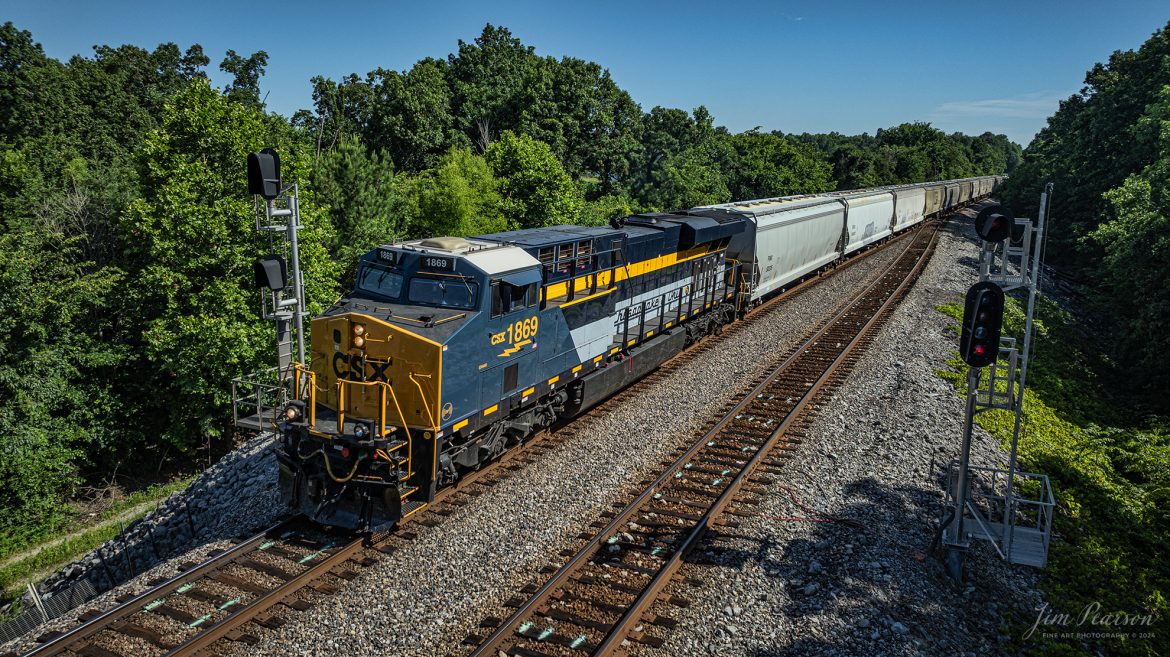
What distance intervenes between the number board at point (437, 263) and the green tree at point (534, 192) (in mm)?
20290

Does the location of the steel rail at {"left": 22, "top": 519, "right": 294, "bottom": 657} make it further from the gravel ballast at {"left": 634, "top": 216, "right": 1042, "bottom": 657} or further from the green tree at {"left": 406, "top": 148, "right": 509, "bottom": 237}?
the green tree at {"left": 406, "top": 148, "right": 509, "bottom": 237}

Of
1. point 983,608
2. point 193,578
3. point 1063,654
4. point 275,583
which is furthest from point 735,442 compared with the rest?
point 193,578

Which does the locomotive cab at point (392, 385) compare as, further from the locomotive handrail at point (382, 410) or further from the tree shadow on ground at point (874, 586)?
the tree shadow on ground at point (874, 586)

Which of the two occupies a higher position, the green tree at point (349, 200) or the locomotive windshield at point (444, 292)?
the green tree at point (349, 200)

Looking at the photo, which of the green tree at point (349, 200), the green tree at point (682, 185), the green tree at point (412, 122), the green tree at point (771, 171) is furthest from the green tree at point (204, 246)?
the green tree at point (771, 171)

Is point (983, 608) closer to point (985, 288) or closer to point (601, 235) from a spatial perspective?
point (985, 288)

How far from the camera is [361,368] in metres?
9.27

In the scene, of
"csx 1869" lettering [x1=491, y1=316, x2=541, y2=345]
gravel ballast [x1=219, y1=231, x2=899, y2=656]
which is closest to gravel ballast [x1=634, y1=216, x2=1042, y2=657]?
gravel ballast [x1=219, y1=231, x2=899, y2=656]

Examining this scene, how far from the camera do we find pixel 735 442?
12438mm

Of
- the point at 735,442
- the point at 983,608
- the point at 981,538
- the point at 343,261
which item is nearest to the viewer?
the point at 983,608

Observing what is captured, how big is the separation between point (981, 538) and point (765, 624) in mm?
3511

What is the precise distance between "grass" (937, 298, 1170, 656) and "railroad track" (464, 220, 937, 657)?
3.76 meters

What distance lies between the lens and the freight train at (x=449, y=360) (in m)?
9.00

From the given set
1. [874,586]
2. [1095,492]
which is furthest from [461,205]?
[874,586]
